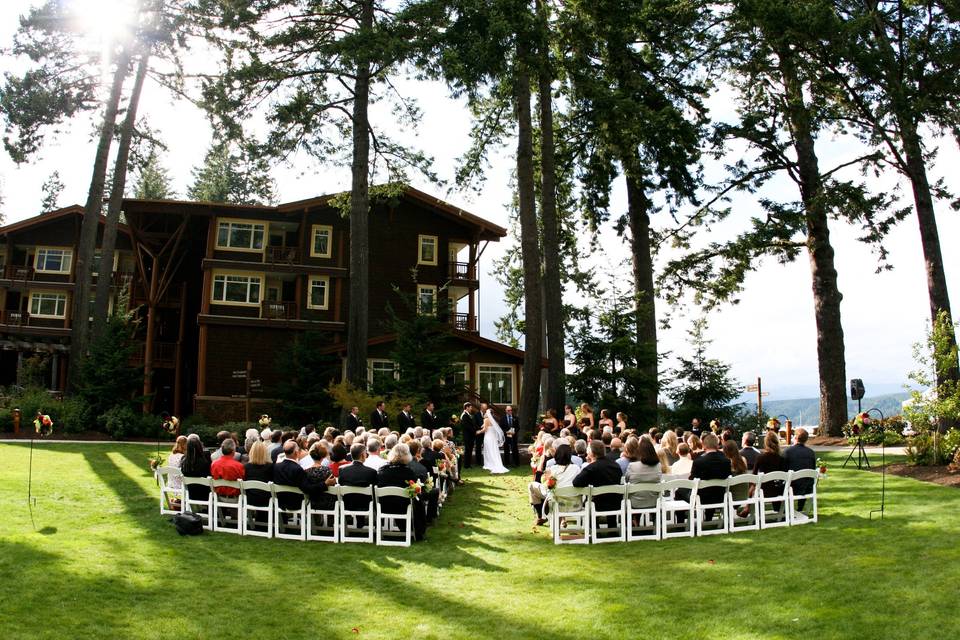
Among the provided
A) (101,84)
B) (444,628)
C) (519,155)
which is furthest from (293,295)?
(444,628)

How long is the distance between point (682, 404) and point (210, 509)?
14.3 meters

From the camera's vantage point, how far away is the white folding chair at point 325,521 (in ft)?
33.8

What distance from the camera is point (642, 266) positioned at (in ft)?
83.9

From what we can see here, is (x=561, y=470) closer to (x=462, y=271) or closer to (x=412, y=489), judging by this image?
(x=412, y=489)

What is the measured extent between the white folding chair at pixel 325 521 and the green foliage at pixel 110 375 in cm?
1785

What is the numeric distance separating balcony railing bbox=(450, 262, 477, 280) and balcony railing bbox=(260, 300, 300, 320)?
6.99 m

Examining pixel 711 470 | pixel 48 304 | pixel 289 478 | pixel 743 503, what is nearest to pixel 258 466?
pixel 289 478

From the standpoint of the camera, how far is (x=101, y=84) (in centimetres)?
3048

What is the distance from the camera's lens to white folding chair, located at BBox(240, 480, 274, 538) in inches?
405

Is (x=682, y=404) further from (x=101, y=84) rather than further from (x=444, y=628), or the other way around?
(x=101, y=84)

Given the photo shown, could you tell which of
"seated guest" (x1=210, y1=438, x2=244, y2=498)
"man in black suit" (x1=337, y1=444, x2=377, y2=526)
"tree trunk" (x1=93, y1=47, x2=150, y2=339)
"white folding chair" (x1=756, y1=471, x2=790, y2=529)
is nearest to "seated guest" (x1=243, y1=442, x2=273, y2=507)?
"seated guest" (x1=210, y1=438, x2=244, y2=498)

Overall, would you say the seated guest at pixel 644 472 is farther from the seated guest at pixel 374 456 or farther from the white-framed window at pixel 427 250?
the white-framed window at pixel 427 250

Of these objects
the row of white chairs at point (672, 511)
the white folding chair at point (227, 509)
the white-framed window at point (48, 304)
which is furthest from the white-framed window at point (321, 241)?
the row of white chairs at point (672, 511)

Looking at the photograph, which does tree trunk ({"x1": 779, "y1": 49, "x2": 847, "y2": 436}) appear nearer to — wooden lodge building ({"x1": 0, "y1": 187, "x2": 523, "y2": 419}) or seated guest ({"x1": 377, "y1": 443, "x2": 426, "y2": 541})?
wooden lodge building ({"x1": 0, "y1": 187, "x2": 523, "y2": 419})
